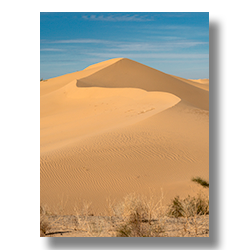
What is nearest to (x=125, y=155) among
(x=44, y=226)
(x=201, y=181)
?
(x=201, y=181)

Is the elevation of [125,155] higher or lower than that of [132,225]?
higher

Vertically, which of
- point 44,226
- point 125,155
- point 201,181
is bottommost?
point 44,226

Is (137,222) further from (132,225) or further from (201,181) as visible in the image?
(201,181)

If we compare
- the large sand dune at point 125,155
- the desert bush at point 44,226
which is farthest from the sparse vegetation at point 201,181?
the desert bush at point 44,226

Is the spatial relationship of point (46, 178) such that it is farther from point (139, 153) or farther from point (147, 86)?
point (147, 86)

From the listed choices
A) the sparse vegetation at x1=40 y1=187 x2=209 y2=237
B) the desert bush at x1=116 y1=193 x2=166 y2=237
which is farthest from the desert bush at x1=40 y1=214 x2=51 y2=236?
the desert bush at x1=116 y1=193 x2=166 y2=237

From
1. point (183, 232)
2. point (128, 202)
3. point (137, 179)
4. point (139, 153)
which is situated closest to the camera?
point (183, 232)

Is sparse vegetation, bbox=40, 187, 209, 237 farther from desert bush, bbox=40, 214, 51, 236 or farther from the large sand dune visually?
the large sand dune

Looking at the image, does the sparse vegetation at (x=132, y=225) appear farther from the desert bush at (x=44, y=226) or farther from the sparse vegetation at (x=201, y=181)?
the sparse vegetation at (x=201, y=181)

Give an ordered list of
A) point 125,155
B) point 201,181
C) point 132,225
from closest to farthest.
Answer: point 132,225 < point 201,181 < point 125,155

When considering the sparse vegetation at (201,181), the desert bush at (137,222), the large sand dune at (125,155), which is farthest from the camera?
the large sand dune at (125,155)

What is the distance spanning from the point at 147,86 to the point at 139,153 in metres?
28.3
